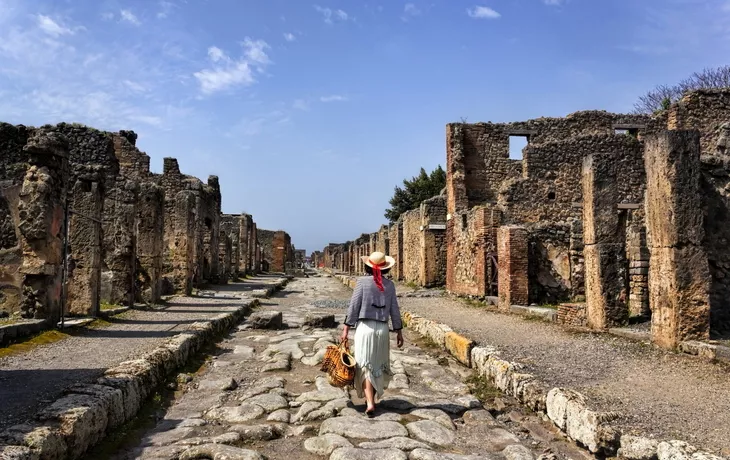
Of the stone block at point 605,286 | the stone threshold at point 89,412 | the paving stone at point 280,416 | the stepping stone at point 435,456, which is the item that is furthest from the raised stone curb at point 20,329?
the stone block at point 605,286

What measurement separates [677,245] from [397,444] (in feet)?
16.9

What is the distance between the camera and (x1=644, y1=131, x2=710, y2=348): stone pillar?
7508 millimetres

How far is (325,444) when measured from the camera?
4516 mm

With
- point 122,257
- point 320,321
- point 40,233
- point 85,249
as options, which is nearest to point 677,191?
point 320,321

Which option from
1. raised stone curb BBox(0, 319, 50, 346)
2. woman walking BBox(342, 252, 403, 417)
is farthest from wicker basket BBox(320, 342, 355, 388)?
raised stone curb BBox(0, 319, 50, 346)

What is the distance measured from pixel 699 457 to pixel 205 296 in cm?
1557

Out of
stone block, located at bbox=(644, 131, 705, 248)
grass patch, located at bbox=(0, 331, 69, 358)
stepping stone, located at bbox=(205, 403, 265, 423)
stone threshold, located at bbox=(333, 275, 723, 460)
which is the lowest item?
stepping stone, located at bbox=(205, 403, 265, 423)

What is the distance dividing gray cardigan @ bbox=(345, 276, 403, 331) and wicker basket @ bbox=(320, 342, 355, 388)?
0.28m

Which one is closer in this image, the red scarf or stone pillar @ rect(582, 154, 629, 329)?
the red scarf

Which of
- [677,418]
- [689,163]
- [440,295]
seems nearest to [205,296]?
Result: [440,295]

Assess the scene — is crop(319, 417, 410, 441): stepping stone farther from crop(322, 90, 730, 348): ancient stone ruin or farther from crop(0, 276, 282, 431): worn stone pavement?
crop(322, 90, 730, 348): ancient stone ruin

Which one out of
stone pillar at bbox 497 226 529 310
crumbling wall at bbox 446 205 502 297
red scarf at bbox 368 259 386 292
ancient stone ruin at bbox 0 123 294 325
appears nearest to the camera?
red scarf at bbox 368 259 386 292

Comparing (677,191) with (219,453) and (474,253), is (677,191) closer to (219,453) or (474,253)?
(219,453)

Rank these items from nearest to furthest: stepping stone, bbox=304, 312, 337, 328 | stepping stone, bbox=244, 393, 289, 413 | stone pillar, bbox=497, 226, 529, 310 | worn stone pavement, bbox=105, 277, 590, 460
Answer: worn stone pavement, bbox=105, 277, 590, 460, stepping stone, bbox=244, 393, 289, 413, stepping stone, bbox=304, 312, 337, 328, stone pillar, bbox=497, 226, 529, 310
